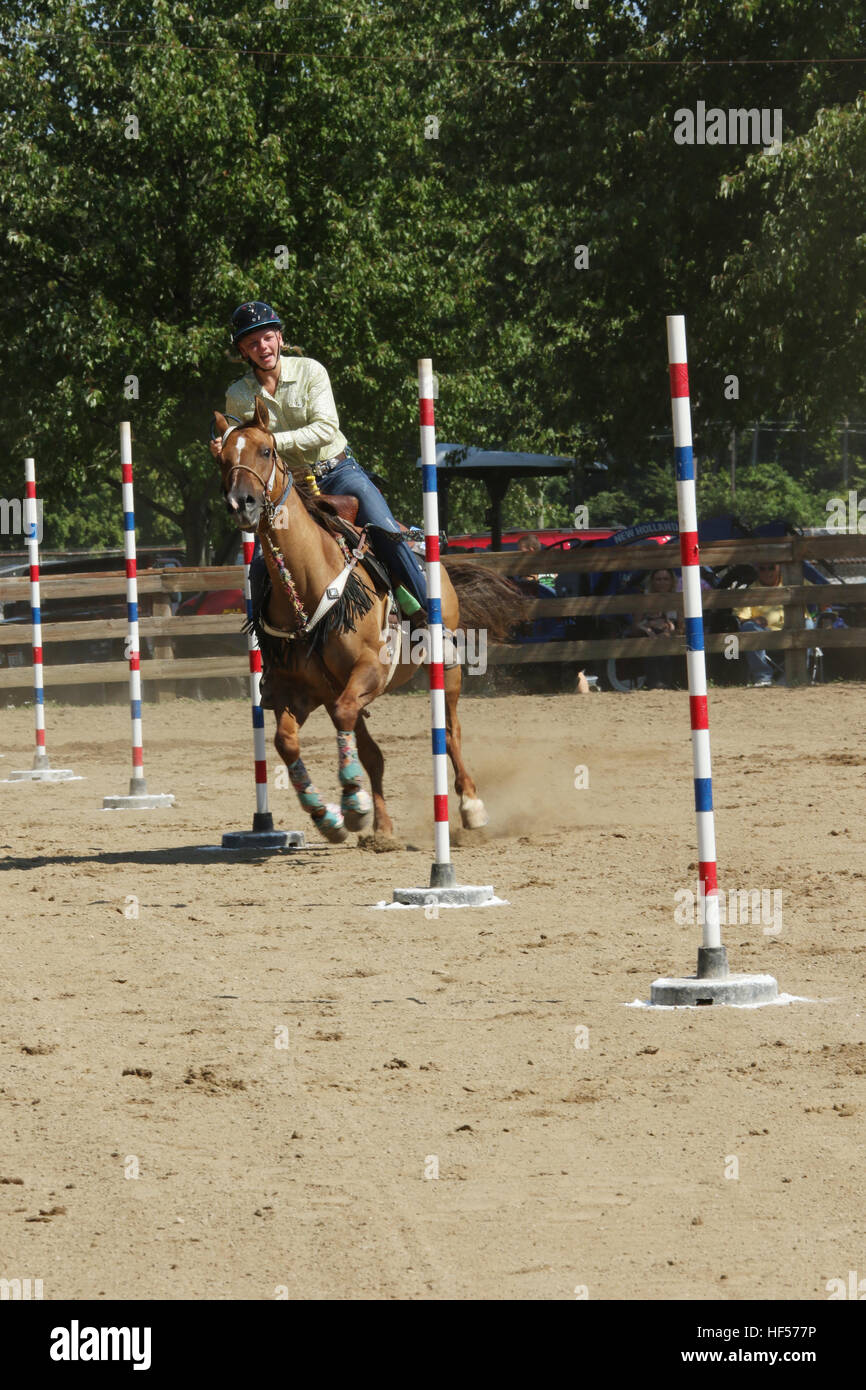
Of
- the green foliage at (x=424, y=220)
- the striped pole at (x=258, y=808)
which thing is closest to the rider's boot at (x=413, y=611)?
the striped pole at (x=258, y=808)

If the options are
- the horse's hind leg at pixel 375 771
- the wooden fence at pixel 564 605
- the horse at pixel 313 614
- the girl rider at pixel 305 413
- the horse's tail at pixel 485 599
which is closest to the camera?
the horse at pixel 313 614

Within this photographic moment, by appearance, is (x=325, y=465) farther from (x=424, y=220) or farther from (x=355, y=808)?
(x=424, y=220)

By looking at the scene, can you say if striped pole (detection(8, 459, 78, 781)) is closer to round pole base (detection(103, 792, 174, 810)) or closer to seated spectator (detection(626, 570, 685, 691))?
round pole base (detection(103, 792, 174, 810))

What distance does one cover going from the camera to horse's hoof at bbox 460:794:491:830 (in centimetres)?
1087

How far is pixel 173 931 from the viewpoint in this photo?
826 centimetres

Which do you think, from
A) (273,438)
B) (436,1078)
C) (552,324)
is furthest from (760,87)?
(436,1078)

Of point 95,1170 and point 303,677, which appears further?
point 303,677

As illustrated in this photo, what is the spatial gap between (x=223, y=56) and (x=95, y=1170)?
2477 centimetres

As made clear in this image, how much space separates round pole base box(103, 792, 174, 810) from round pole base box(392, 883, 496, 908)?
189 inches

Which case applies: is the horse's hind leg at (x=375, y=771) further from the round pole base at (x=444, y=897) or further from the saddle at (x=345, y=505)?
the round pole base at (x=444, y=897)

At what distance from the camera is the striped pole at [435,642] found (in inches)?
336

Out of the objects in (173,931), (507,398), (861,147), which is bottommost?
(173,931)
